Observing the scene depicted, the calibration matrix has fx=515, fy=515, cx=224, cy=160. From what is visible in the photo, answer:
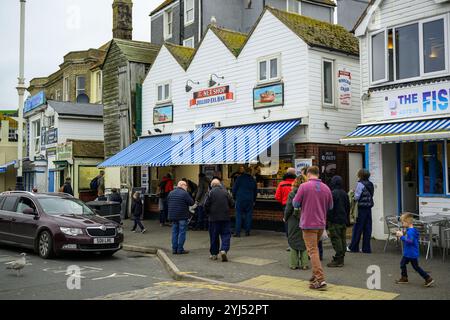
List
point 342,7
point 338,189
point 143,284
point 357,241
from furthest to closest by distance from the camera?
point 342,7, point 357,241, point 338,189, point 143,284

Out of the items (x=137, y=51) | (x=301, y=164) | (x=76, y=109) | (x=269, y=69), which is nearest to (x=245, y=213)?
(x=301, y=164)

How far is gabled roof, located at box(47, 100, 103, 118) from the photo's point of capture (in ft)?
90.7

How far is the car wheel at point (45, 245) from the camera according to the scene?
11469 millimetres

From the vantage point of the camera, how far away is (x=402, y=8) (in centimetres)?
1300

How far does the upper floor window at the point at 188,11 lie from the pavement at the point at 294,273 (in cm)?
1644

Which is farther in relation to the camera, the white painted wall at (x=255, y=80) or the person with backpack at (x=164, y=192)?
the person with backpack at (x=164, y=192)

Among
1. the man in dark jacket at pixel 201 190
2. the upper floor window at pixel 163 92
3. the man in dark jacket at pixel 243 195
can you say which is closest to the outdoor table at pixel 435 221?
the man in dark jacket at pixel 243 195

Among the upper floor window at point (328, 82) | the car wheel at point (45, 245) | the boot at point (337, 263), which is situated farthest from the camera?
the upper floor window at point (328, 82)

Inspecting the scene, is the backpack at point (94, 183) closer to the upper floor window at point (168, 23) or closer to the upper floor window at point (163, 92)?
the upper floor window at point (163, 92)

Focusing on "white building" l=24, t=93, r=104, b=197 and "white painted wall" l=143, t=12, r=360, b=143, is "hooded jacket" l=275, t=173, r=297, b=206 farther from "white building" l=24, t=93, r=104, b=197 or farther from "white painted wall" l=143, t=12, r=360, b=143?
"white building" l=24, t=93, r=104, b=197

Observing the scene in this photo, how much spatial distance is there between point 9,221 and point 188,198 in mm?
4603
